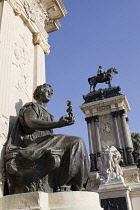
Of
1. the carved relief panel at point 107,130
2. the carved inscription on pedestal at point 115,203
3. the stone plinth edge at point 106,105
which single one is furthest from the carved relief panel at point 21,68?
the stone plinth edge at point 106,105

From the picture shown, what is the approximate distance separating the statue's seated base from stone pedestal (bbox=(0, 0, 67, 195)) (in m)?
0.52

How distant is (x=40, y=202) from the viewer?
2.81m

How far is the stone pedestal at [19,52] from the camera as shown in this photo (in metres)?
4.12

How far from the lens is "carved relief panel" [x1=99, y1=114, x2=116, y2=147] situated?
23.8 m

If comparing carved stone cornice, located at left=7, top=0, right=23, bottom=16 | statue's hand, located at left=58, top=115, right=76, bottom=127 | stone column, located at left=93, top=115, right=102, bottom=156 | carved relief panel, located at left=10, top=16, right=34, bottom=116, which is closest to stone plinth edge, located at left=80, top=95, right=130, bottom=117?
stone column, located at left=93, top=115, right=102, bottom=156

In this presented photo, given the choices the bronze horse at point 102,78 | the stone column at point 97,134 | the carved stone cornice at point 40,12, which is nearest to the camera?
the carved stone cornice at point 40,12

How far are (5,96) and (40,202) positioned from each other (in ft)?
6.62

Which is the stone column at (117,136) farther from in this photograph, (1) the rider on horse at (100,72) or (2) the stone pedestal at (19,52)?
(2) the stone pedestal at (19,52)

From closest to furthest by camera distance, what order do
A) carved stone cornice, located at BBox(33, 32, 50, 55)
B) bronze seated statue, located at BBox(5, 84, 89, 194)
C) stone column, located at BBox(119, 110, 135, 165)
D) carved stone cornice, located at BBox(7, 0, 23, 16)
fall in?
bronze seated statue, located at BBox(5, 84, 89, 194) < carved stone cornice, located at BBox(7, 0, 23, 16) < carved stone cornice, located at BBox(33, 32, 50, 55) < stone column, located at BBox(119, 110, 135, 165)

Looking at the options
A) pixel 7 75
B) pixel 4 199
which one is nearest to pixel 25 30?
pixel 7 75

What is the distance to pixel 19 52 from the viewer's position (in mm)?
5184

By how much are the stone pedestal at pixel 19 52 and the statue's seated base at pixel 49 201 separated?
20.6 inches

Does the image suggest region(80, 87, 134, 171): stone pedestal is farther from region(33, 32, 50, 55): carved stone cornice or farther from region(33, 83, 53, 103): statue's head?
region(33, 83, 53, 103): statue's head

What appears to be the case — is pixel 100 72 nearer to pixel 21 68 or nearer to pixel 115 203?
pixel 115 203
